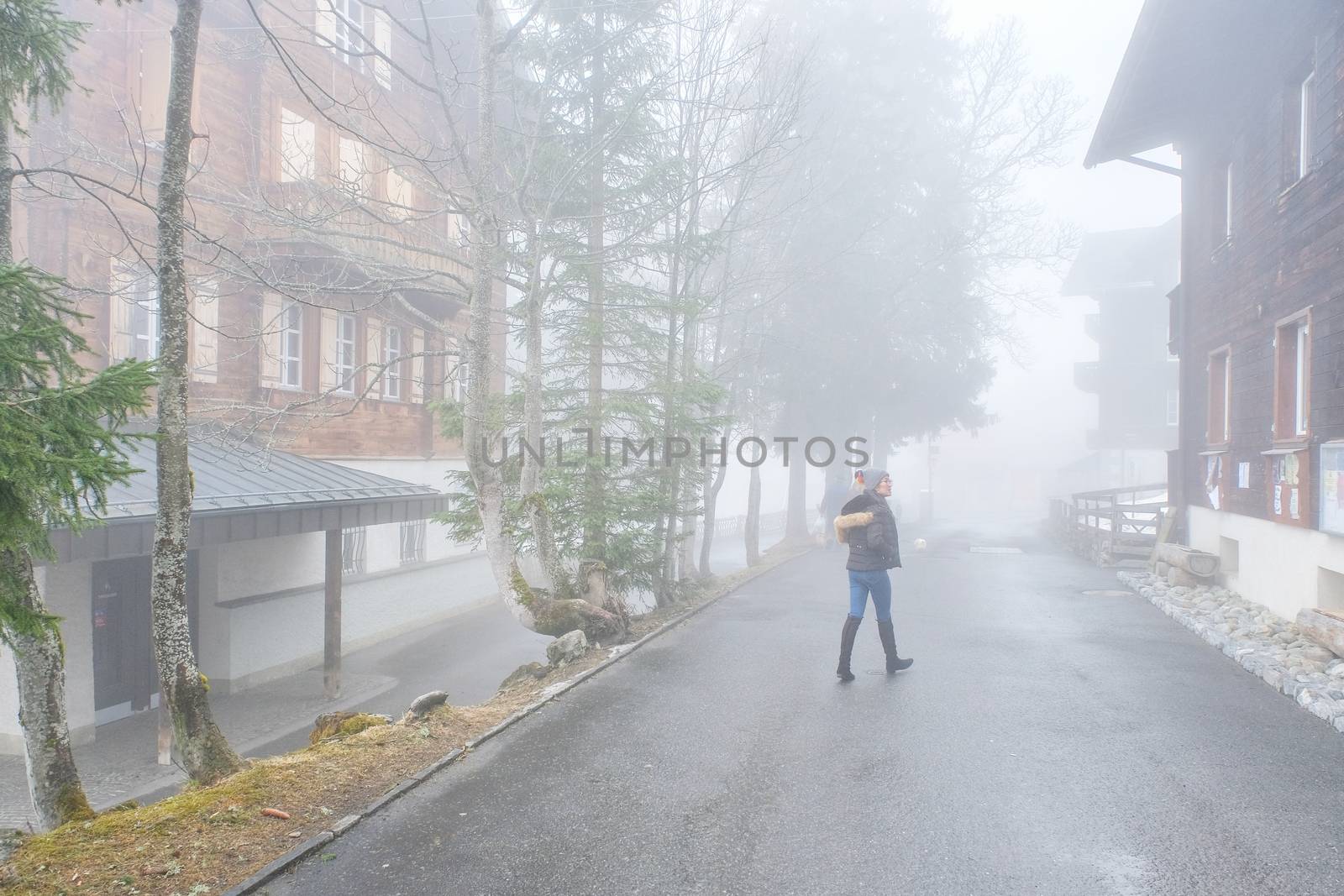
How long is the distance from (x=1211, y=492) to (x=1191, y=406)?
215cm

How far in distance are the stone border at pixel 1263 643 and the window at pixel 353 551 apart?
474 inches

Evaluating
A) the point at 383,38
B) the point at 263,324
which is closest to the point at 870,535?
the point at 263,324

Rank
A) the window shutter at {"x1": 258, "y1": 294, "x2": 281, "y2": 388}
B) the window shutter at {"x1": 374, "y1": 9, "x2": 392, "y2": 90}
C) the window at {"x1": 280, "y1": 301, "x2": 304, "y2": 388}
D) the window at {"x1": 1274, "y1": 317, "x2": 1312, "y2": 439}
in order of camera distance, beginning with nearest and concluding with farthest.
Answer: the window at {"x1": 1274, "y1": 317, "x2": 1312, "y2": 439} < the window shutter at {"x1": 258, "y1": 294, "x2": 281, "y2": 388} < the window at {"x1": 280, "y1": 301, "x2": 304, "y2": 388} < the window shutter at {"x1": 374, "y1": 9, "x2": 392, "y2": 90}

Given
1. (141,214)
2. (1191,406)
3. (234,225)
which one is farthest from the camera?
(1191,406)

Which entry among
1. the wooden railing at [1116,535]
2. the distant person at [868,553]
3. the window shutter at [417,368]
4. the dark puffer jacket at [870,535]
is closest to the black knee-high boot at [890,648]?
the distant person at [868,553]

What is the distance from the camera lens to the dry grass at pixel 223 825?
396 cm

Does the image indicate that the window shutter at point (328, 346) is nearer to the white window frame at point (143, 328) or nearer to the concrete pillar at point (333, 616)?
the white window frame at point (143, 328)

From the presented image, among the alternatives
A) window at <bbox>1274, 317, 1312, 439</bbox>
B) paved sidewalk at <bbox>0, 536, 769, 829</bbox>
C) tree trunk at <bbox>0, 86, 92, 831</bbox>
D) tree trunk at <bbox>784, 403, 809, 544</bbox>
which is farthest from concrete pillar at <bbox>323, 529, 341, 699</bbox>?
tree trunk at <bbox>784, 403, 809, 544</bbox>

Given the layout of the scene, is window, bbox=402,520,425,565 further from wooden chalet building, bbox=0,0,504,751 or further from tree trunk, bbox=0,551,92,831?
tree trunk, bbox=0,551,92,831

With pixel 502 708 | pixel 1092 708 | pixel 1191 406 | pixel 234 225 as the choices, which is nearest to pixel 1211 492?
pixel 1191 406

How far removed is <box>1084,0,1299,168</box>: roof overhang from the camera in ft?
38.5

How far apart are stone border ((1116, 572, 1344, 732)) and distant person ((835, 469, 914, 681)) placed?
3.08m

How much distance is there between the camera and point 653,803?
16.3 ft

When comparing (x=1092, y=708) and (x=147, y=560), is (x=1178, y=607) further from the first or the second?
(x=147, y=560)
